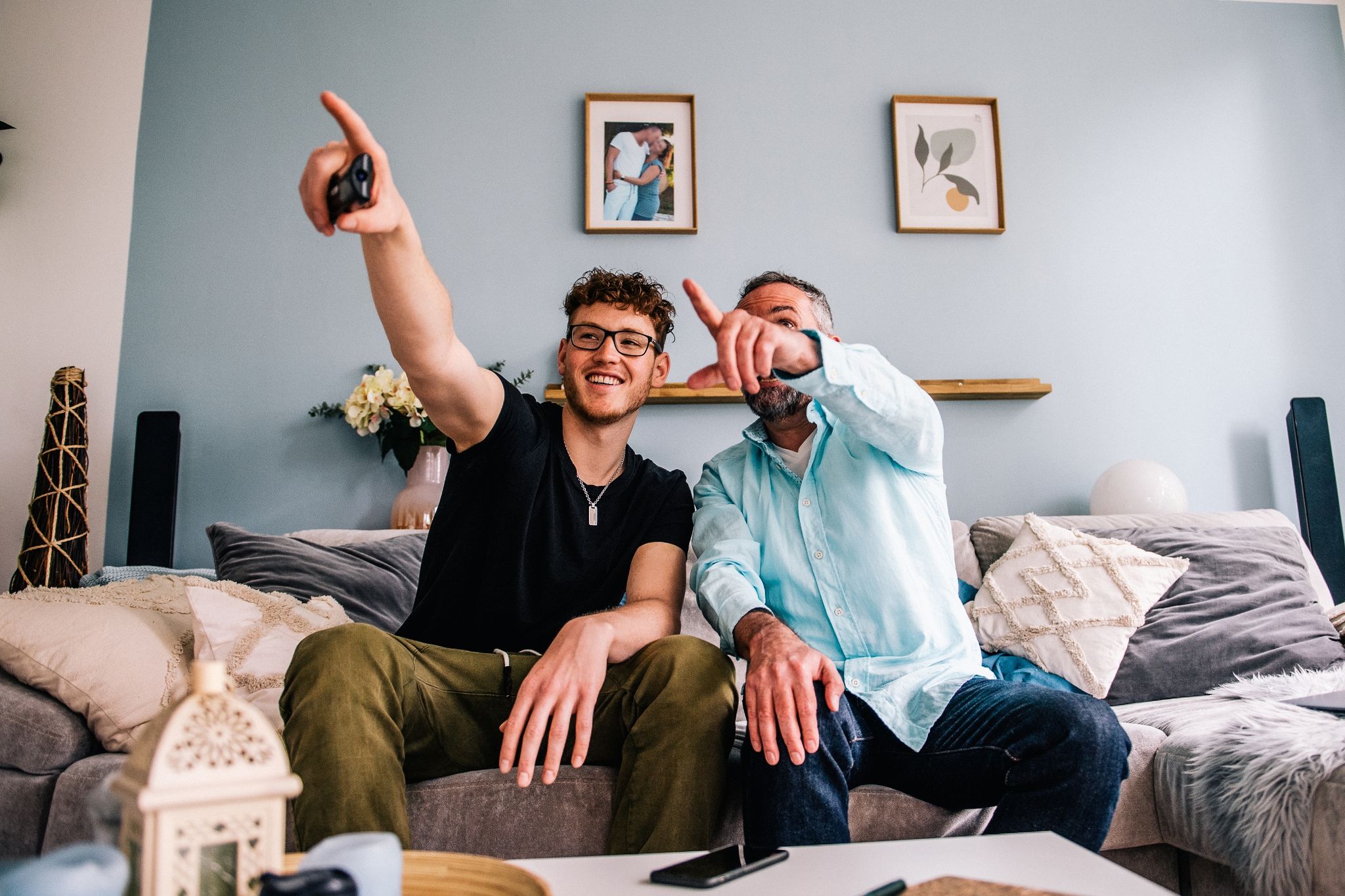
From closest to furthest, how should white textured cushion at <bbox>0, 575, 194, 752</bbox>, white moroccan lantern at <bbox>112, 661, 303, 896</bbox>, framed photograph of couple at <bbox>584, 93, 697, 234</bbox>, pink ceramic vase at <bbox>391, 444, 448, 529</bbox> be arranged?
white moroccan lantern at <bbox>112, 661, 303, 896</bbox>
white textured cushion at <bbox>0, 575, 194, 752</bbox>
pink ceramic vase at <bbox>391, 444, 448, 529</bbox>
framed photograph of couple at <bbox>584, 93, 697, 234</bbox>

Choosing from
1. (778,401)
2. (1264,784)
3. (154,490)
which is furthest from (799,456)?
(154,490)

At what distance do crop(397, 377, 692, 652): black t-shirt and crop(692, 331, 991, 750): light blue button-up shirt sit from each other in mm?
167

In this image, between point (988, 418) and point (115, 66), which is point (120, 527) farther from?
point (988, 418)

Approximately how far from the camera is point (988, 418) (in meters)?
2.81

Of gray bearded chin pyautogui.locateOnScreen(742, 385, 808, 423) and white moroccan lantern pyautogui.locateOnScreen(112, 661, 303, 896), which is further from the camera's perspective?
gray bearded chin pyautogui.locateOnScreen(742, 385, 808, 423)

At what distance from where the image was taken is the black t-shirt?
1.52 metres

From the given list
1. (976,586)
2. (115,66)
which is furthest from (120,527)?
(976,586)

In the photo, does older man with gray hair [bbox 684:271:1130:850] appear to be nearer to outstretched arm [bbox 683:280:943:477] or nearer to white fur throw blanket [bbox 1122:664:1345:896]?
outstretched arm [bbox 683:280:943:477]

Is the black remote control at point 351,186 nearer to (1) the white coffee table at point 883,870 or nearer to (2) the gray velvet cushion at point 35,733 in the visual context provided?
(1) the white coffee table at point 883,870

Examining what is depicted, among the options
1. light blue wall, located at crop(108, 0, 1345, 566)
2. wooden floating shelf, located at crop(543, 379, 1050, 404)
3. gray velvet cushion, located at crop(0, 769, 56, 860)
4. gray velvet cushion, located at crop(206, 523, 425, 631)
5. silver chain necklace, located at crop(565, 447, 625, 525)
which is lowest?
gray velvet cushion, located at crop(0, 769, 56, 860)

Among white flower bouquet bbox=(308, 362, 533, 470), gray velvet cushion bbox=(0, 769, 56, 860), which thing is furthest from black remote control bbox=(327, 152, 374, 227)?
white flower bouquet bbox=(308, 362, 533, 470)

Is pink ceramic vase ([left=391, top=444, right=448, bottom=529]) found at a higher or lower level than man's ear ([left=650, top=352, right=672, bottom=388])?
lower

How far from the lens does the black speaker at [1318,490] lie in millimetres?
2695

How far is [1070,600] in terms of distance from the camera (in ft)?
6.33
